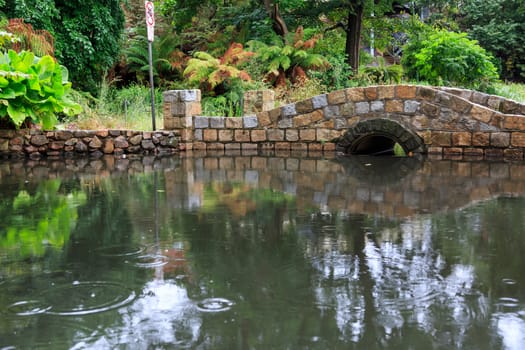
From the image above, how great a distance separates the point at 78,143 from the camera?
13.3 m

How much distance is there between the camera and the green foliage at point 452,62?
2033 centimetres

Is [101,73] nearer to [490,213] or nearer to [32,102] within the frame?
[32,102]

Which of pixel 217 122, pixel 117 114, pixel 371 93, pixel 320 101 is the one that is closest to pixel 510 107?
pixel 371 93

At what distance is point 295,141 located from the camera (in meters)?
13.4

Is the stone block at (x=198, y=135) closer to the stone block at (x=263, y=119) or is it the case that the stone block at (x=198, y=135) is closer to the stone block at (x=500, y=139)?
the stone block at (x=263, y=119)

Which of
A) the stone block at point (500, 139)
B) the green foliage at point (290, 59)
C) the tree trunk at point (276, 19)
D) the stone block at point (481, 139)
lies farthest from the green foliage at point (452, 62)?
the stone block at point (500, 139)

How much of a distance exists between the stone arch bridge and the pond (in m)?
3.22

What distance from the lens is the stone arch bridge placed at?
470 inches

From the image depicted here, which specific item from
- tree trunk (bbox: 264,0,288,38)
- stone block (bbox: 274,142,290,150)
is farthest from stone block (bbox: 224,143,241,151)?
tree trunk (bbox: 264,0,288,38)

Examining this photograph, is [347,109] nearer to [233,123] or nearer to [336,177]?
[233,123]

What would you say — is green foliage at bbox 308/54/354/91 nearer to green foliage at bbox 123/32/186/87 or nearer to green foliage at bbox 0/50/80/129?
green foliage at bbox 123/32/186/87

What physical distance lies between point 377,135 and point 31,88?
255 inches

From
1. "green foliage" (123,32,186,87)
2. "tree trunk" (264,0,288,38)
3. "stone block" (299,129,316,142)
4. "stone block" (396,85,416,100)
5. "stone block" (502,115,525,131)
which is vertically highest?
"tree trunk" (264,0,288,38)

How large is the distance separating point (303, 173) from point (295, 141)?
3.52 meters
